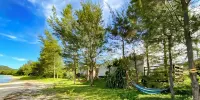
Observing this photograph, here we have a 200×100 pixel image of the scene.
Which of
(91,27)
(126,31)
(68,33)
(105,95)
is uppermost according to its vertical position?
(91,27)

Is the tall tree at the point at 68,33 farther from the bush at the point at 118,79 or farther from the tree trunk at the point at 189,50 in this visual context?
the tree trunk at the point at 189,50

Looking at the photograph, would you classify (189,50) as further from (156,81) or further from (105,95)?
(156,81)

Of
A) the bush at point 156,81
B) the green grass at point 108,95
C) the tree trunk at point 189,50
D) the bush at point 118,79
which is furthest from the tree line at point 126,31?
the green grass at point 108,95

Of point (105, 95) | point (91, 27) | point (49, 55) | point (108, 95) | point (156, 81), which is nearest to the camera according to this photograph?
point (108, 95)

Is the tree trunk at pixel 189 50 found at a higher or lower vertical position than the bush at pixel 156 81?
higher

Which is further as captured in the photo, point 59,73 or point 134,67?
point 59,73

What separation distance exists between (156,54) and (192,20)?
2173mm

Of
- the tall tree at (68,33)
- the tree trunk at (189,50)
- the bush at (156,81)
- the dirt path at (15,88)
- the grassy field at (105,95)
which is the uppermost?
the tall tree at (68,33)

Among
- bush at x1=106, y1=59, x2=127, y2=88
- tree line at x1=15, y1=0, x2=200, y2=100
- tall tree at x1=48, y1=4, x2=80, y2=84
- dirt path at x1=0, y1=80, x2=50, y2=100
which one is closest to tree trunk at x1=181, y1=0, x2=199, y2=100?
tree line at x1=15, y1=0, x2=200, y2=100

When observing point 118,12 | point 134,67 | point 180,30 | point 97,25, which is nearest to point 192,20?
point 180,30

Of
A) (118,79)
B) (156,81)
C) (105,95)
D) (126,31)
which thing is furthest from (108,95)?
(126,31)

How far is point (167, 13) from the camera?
485cm

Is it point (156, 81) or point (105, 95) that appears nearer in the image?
point (105, 95)

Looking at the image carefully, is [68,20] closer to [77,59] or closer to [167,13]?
[77,59]
